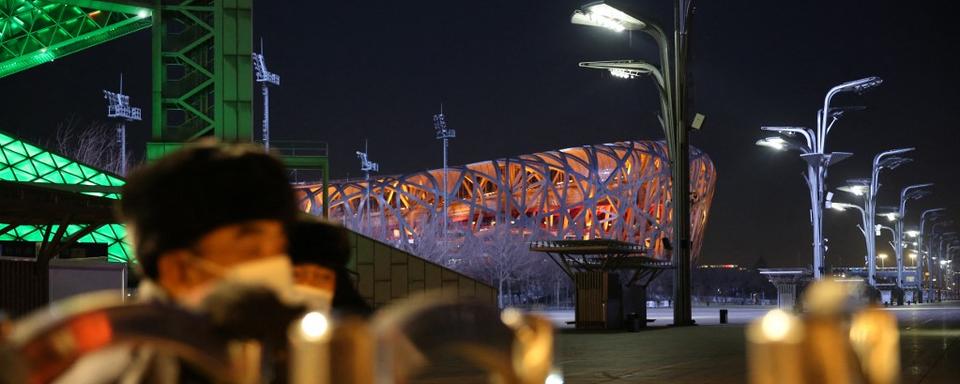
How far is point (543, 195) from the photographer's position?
4471 inches

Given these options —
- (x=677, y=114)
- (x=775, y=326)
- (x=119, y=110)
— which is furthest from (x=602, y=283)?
(x=119, y=110)

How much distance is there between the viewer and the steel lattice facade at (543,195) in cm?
11012

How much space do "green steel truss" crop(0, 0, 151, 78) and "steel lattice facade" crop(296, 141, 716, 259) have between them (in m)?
70.5

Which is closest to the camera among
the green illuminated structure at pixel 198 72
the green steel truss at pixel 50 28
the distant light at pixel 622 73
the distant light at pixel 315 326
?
the distant light at pixel 315 326

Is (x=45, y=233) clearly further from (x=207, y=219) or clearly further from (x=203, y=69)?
(x=207, y=219)

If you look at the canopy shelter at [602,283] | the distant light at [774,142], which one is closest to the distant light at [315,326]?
the canopy shelter at [602,283]

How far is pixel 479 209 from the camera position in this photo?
111875mm

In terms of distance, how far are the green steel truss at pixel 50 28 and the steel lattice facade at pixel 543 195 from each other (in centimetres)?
7050

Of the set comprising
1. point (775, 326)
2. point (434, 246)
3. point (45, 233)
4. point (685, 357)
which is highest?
point (45, 233)

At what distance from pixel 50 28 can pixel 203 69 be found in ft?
28.9

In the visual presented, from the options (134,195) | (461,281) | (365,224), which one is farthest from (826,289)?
(365,224)

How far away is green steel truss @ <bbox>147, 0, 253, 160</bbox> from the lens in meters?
27.2

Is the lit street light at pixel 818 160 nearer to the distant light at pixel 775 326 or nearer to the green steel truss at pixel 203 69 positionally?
the green steel truss at pixel 203 69

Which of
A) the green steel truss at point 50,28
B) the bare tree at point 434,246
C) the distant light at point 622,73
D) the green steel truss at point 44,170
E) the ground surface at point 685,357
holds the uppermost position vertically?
the green steel truss at point 50,28
